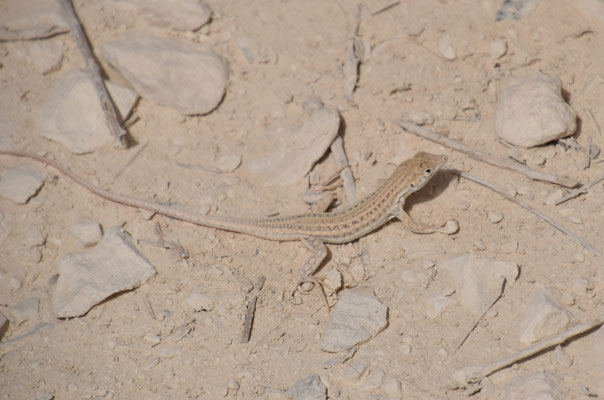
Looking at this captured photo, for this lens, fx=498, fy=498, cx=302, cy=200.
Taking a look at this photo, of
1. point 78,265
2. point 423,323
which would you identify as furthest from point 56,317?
point 423,323

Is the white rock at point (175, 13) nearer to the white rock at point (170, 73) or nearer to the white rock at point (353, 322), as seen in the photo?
the white rock at point (170, 73)

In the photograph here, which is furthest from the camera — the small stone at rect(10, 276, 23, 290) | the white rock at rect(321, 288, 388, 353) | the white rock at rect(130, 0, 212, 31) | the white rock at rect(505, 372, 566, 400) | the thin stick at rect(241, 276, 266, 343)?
the white rock at rect(130, 0, 212, 31)

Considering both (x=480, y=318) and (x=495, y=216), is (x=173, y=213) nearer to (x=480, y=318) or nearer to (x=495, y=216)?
(x=480, y=318)

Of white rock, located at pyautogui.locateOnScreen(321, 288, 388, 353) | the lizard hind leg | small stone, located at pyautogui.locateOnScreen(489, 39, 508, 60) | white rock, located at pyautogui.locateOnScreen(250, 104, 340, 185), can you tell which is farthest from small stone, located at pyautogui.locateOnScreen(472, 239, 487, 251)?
small stone, located at pyautogui.locateOnScreen(489, 39, 508, 60)

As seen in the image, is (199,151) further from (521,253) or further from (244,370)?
(521,253)

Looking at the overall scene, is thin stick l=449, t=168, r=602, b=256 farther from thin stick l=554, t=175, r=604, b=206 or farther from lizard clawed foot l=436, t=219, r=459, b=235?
lizard clawed foot l=436, t=219, r=459, b=235
